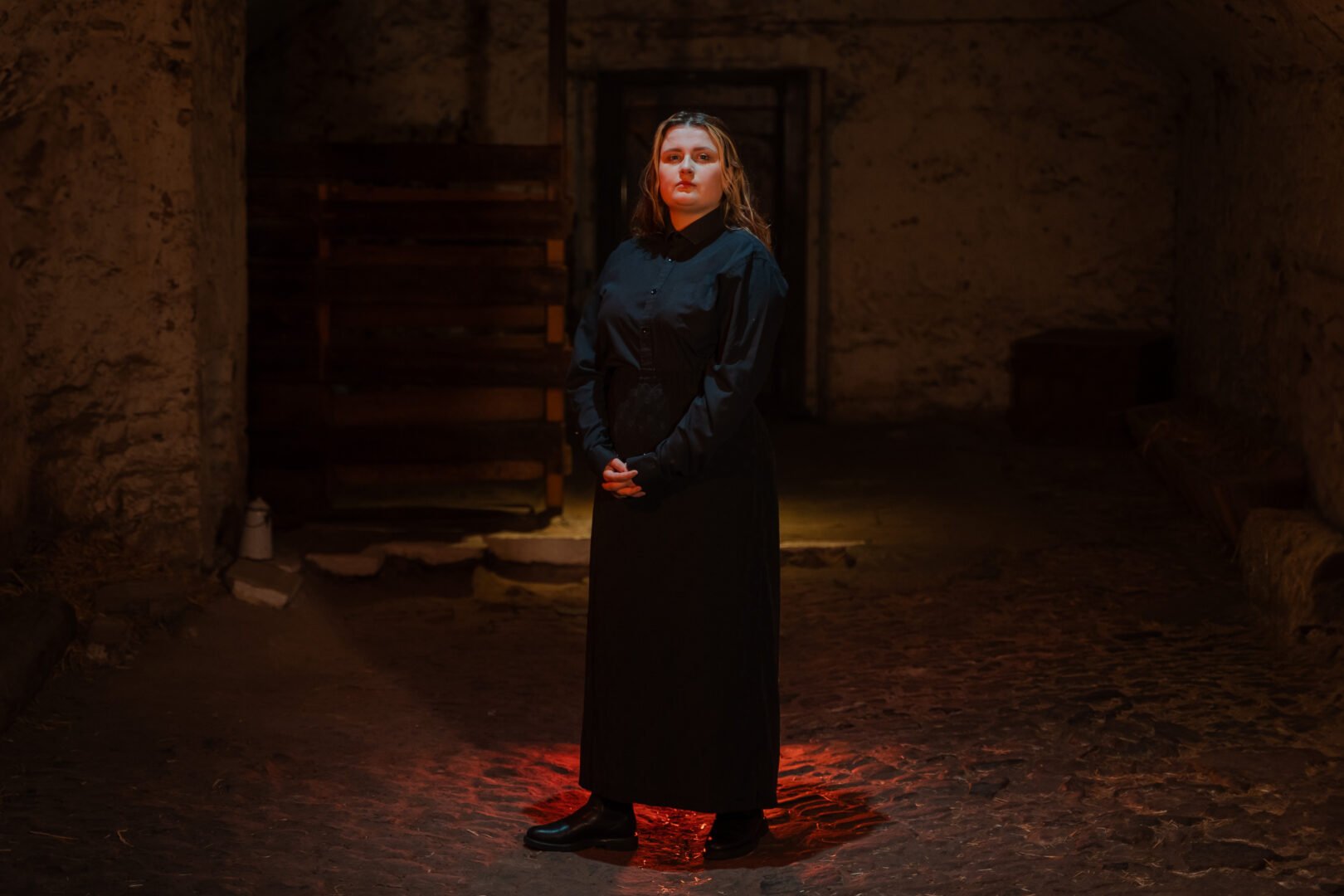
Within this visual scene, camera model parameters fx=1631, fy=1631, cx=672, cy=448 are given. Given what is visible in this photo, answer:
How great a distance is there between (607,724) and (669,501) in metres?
0.55

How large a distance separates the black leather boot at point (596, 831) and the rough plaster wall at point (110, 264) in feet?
9.78

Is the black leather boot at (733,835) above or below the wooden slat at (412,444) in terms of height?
below

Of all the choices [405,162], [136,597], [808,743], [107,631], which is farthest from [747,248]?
[405,162]

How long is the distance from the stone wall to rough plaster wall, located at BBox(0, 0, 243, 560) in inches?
184

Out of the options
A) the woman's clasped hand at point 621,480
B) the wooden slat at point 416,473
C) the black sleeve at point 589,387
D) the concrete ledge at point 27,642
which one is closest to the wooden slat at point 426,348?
the wooden slat at point 416,473

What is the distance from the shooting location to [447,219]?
7430 millimetres

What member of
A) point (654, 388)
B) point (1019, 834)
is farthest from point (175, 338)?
point (1019, 834)

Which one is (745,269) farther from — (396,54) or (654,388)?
(396,54)

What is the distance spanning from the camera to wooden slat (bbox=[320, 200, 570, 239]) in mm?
7414

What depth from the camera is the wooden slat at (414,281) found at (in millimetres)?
7410

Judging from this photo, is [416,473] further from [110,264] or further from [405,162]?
[110,264]

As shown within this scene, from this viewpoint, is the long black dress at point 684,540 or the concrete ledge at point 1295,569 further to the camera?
the concrete ledge at point 1295,569

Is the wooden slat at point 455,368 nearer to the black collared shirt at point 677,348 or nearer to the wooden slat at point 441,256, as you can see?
the wooden slat at point 441,256

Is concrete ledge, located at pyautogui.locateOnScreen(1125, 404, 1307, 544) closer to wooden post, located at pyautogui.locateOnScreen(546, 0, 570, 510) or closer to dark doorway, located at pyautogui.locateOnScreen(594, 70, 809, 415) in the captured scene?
dark doorway, located at pyautogui.locateOnScreen(594, 70, 809, 415)
